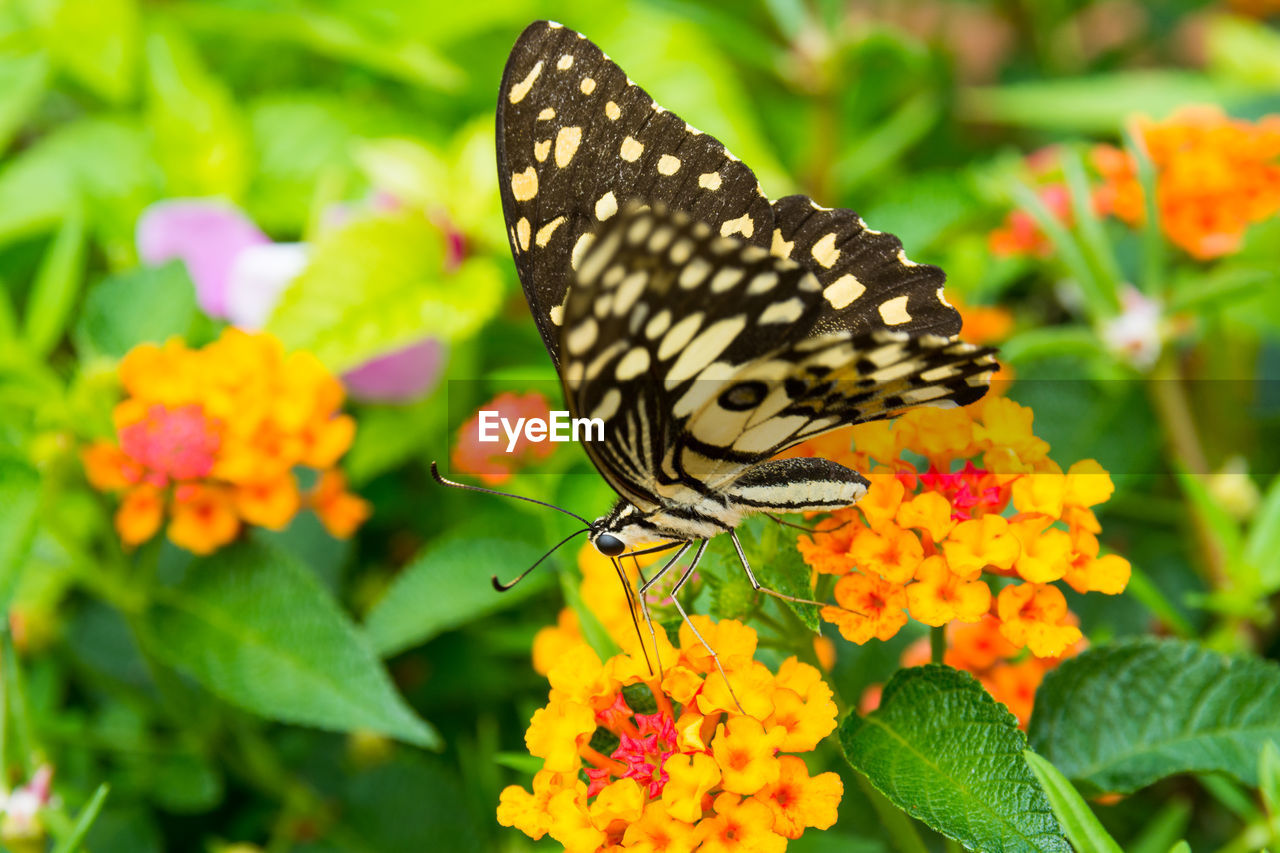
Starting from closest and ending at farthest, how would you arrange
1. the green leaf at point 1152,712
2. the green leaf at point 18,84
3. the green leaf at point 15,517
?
1. the green leaf at point 1152,712
2. the green leaf at point 15,517
3. the green leaf at point 18,84

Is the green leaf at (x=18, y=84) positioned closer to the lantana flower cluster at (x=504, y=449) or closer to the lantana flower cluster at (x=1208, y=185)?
the lantana flower cluster at (x=504, y=449)

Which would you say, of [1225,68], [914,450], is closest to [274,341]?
[914,450]

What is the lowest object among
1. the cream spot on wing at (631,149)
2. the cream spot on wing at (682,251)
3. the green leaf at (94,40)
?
the cream spot on wing at (682,251)

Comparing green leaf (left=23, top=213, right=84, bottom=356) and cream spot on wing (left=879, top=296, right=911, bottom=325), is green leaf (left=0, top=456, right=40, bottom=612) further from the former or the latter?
cream spot on wing (left=879, top=296, right=911, bottom=325)

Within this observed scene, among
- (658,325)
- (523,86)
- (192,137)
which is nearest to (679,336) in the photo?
(658,325)

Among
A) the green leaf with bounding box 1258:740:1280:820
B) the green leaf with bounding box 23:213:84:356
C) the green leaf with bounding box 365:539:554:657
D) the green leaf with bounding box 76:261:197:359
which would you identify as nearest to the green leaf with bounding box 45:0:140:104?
the green leaf with bounding box 23:213:84:356

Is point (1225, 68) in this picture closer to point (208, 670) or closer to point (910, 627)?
point (910, 627)

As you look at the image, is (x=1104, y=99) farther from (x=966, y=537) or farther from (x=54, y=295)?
(x=54, y=295)

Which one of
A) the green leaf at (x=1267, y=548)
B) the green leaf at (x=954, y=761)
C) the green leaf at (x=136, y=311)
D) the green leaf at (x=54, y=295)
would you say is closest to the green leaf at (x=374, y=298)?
the green leaf at (x=136, y=311)
